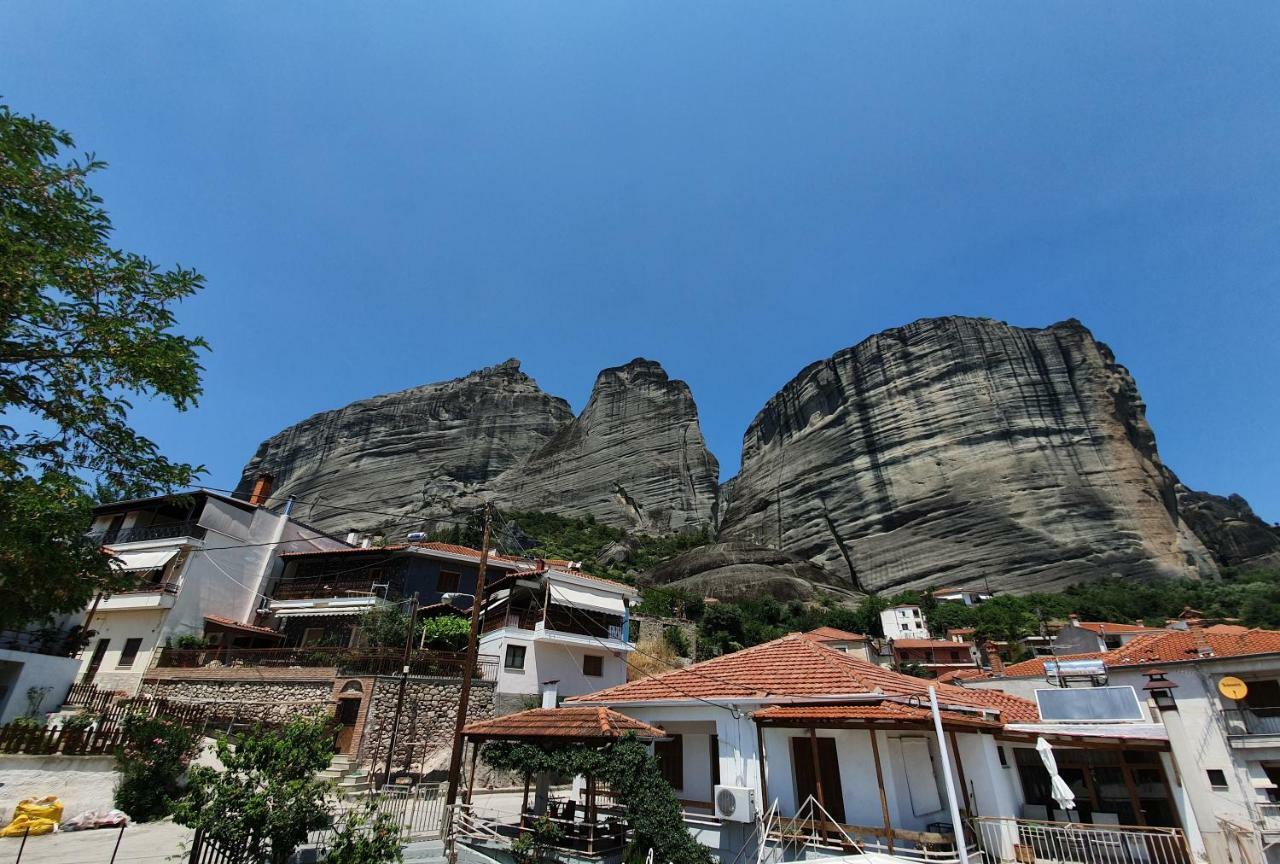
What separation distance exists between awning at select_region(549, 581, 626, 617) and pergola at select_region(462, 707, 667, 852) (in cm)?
1126

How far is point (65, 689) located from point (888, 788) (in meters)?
23.0

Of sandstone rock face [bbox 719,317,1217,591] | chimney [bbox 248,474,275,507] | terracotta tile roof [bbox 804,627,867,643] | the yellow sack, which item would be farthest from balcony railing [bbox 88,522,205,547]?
sandstone rock face [bbox 719,317,1217,591]

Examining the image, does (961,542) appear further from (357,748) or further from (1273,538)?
(357,748)

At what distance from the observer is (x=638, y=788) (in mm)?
10711

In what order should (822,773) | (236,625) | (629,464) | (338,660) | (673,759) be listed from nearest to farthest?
(822,773)
(673,759)
(338,660)
(236,625)
(629,464)

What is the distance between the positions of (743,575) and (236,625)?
1702 inches

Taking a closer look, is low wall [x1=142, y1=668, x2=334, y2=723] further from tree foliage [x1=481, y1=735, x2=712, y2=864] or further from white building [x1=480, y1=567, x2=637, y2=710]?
tree foliage [x1=481, y1=735, x2=712, y2=864]

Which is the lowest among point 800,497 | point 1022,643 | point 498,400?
point 1022,643

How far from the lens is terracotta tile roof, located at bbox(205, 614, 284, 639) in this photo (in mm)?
24578

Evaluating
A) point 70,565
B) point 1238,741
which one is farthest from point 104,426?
point 1238,741

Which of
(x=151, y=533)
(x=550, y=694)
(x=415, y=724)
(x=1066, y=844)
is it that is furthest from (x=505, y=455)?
(x=1066, y=844)

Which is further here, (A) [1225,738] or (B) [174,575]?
(B) [174,575]

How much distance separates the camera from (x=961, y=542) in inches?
2734

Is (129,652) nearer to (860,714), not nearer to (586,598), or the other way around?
(586,598)
